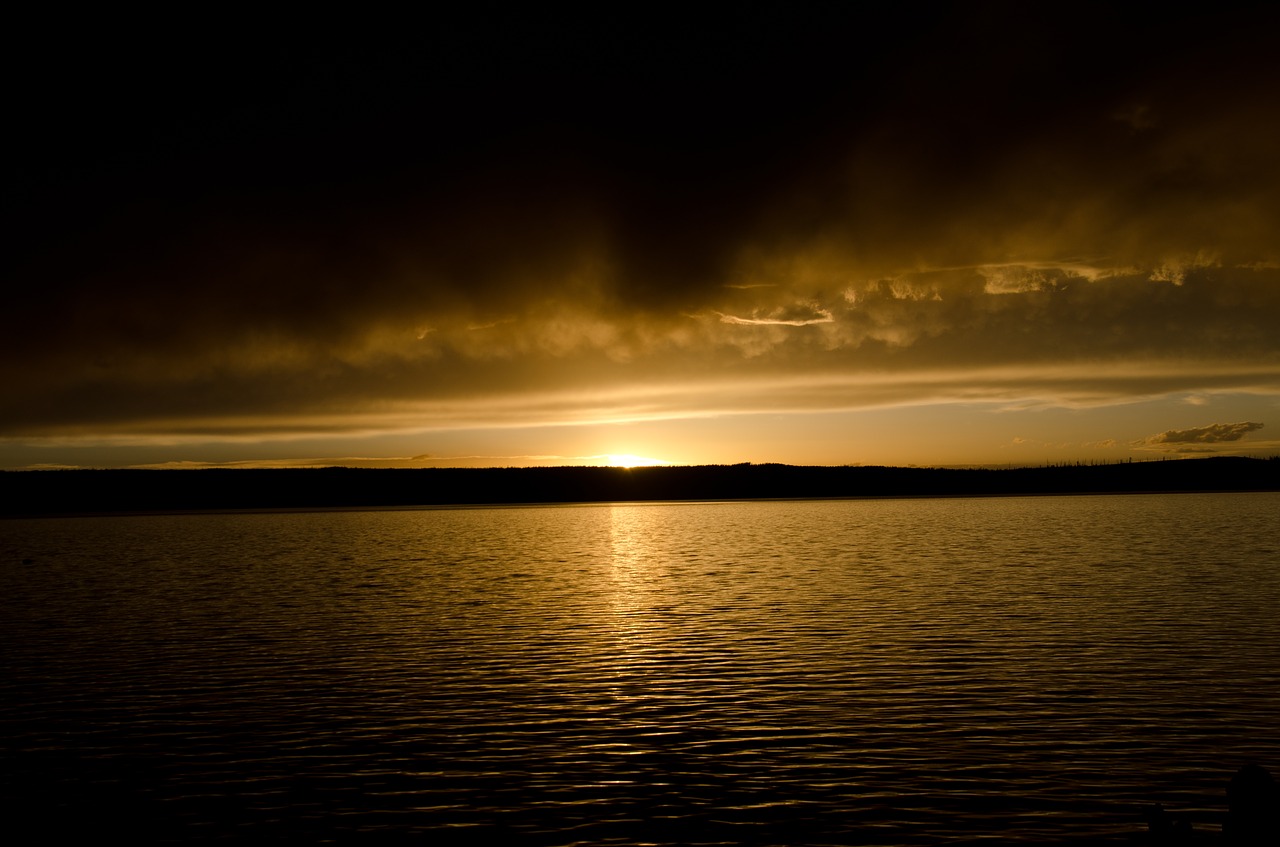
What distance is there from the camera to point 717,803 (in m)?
21.8

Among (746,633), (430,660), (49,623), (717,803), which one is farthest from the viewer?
(49,623)

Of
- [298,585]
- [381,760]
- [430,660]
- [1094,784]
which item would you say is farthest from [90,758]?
[298,585]

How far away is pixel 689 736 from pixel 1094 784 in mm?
10382

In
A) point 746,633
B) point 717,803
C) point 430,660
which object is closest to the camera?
point 717,803

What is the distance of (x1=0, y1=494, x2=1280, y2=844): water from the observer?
21234mm

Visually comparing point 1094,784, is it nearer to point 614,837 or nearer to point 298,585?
point 614,837

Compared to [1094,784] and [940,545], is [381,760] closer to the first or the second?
[1094,784]

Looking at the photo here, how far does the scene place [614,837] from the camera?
19766 millimetres

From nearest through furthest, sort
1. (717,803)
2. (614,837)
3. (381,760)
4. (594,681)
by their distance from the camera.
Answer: (614,837) → (717,803) → (381,760) → (594,681)

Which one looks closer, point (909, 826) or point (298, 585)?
point (909, 826)

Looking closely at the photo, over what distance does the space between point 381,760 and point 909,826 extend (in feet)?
44.3

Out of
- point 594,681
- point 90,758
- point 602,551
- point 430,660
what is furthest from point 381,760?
point 602,551

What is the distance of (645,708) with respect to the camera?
102 feet

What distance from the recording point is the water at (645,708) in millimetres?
21234
